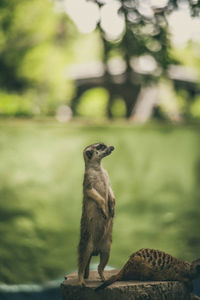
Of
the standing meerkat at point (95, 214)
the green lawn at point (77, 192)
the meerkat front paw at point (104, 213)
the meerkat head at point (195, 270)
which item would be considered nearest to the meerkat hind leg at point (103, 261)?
the standing meerkat at point (95, 214)

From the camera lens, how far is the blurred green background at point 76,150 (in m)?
2.44

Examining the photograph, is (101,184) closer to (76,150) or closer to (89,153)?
(89,153)

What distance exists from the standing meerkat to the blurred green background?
790 millimetres

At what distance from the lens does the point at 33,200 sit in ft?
11.0

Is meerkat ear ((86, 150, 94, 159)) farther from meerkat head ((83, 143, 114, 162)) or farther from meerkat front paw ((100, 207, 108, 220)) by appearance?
meerkat front paw ((100, 207, 108, 220))

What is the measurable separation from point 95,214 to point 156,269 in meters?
0.30

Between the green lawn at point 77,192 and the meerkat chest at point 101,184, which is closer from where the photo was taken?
the meerkat chest at point 101,184

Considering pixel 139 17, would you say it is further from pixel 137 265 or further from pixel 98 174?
pixel 137 265

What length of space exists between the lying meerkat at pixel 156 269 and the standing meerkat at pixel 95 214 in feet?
0.30

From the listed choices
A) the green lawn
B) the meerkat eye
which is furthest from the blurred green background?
the meerkat eye

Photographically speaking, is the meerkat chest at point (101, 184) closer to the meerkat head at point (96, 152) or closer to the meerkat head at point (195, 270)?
the meerkat head at point (96, 152)


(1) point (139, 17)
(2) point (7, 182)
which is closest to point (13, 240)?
(2) point (7, 182)

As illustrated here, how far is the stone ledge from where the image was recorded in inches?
54.8

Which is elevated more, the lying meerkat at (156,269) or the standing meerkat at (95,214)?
the standing meerkat at (95,214)
